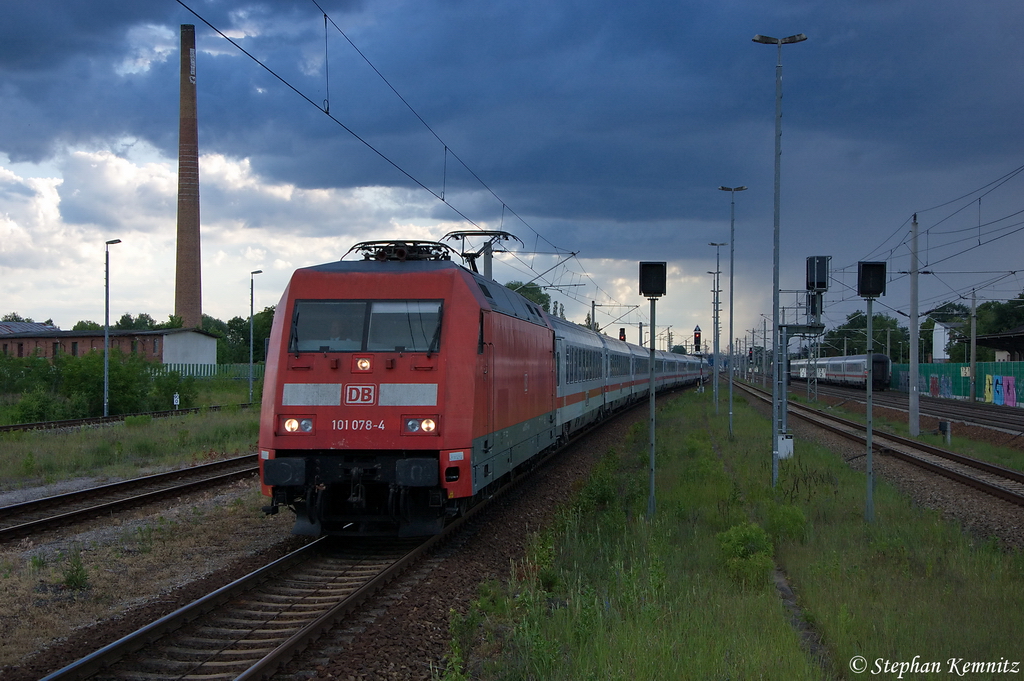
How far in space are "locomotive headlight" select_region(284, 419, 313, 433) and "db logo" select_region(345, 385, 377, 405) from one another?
53cm

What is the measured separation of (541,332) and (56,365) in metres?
33.0

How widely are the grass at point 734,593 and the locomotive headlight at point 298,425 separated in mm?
2892

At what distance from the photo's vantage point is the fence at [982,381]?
144 ft

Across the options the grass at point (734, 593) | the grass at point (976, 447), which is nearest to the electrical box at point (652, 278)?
the grass at point (734, 593)

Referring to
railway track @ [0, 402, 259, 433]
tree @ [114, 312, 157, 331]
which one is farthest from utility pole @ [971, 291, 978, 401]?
tree @ [114, 312, 157, 331]

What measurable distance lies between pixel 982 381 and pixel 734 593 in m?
49.4

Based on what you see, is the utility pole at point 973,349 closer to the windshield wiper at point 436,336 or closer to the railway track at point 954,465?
the railway track at point 954,465

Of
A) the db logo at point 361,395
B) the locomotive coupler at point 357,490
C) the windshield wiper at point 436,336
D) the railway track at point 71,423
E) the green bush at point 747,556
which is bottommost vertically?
the railway track at point 71,423

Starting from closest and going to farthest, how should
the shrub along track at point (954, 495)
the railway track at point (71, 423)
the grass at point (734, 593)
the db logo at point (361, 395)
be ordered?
the grass at point (734, 593), the db logo at point (361, 395), the shrub along track at point (954, 495), the railway track at point (71, 423)

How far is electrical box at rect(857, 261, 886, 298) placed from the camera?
12.1m

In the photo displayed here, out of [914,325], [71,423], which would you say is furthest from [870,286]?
[71,423]

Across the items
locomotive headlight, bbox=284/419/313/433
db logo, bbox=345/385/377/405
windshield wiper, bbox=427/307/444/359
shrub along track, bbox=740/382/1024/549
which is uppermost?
windshield wiper, bbox=427/307/444/359

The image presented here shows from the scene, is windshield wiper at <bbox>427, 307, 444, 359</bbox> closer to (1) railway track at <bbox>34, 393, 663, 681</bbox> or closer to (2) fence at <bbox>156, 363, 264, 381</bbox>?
(1) railway track at <bbox>34, 393, 663, 681</bbox>

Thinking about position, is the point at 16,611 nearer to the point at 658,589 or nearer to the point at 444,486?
the point at 444,486
